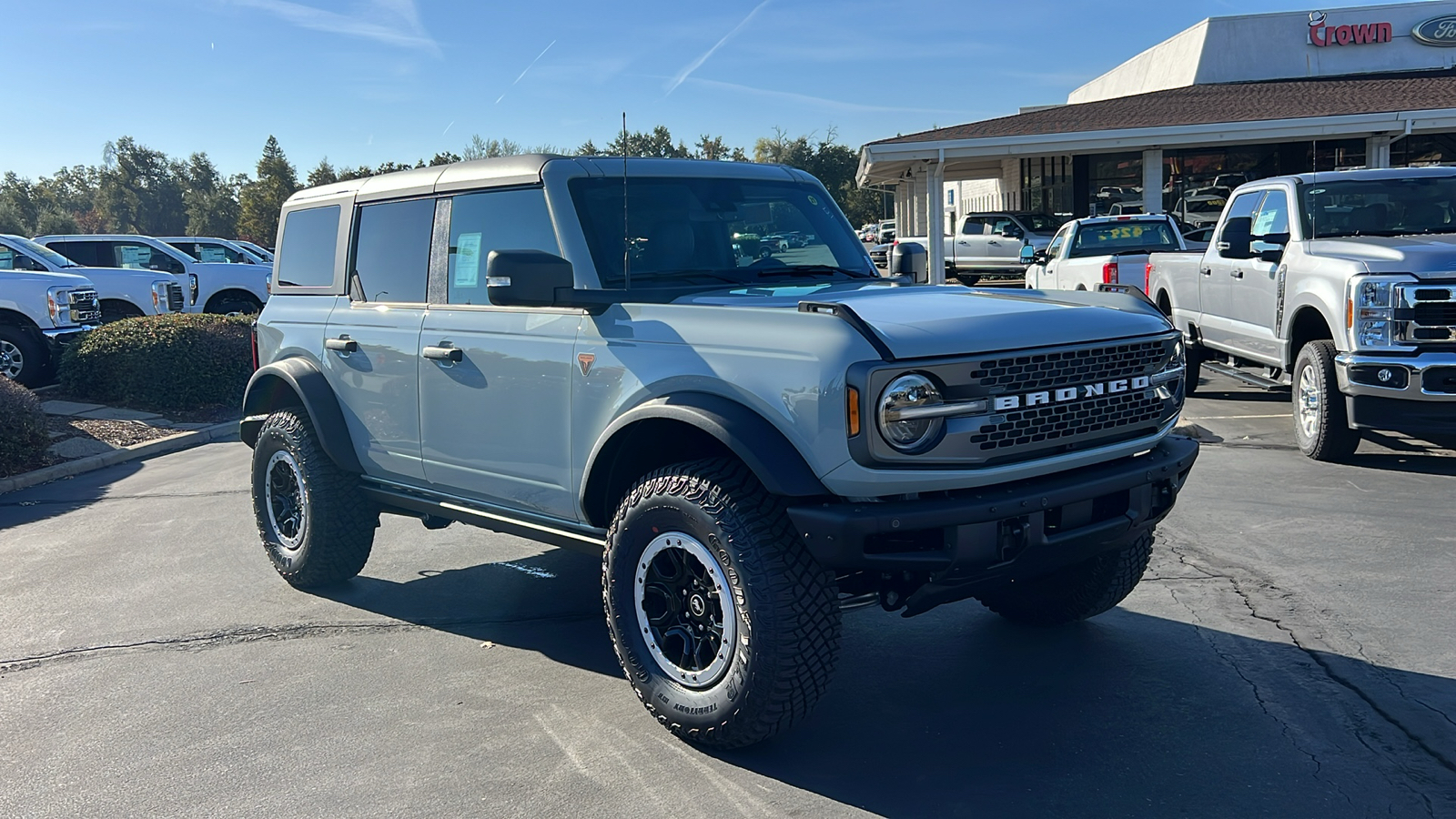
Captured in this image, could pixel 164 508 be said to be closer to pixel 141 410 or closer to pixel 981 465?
pixel 141 410

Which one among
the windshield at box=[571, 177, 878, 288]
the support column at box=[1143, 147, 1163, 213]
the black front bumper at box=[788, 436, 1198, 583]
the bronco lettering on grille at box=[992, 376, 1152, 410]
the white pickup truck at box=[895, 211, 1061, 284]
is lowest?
the black front bumper at box=[788, 436, 1198, 583]

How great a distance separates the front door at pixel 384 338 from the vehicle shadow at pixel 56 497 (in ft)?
13.5

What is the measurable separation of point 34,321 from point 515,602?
12162 mm

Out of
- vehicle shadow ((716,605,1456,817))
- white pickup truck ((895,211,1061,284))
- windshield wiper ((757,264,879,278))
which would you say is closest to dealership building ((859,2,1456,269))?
white pickup truck ((895,211,1061,284))

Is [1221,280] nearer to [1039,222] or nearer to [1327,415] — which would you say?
[1327,415]

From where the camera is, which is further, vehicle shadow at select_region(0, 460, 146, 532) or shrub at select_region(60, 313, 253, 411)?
shrub at select_region(60, 313, 253, 411)

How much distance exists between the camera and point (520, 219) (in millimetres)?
5070

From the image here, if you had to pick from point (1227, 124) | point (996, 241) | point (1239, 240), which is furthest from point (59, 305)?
point (1227, 124)

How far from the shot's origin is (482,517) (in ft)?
17.0

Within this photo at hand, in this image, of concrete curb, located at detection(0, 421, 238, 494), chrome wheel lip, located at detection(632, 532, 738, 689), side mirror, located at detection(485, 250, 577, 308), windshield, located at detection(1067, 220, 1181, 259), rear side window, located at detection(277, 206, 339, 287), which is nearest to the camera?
chrome wheel lip, located at detection(632, 532, 738, 689)

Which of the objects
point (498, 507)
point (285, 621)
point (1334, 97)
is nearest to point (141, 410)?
point (285, 621)

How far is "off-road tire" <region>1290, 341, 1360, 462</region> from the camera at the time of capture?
330 inches

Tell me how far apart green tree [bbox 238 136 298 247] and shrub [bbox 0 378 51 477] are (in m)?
53.6

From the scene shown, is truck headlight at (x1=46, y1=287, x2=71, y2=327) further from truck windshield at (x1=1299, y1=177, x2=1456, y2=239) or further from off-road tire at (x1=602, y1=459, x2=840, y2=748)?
truck windshield at (x1=1299, y1=177, x2=1456, y2=239)
